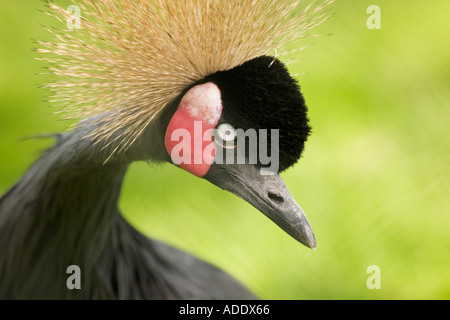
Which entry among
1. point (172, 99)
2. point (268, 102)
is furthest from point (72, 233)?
point (268, 102)

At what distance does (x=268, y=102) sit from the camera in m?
0.94

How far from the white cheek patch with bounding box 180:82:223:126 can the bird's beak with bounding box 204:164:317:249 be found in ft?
0.31

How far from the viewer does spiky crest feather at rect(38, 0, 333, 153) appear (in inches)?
40.2

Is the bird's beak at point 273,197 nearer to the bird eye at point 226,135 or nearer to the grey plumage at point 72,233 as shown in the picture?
the bird eye at point 226,135

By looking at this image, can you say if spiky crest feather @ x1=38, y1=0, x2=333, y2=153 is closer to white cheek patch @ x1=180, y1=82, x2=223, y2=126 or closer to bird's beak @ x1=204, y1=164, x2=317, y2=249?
white cheek patch @ x1=180, y1=82, x2=223, y2=126

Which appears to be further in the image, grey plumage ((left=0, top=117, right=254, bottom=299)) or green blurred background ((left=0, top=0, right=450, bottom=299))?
green blurred background ((left=0, top=0, right=450, bottom=299))

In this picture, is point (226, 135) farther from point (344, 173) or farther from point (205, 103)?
point (344, 173)

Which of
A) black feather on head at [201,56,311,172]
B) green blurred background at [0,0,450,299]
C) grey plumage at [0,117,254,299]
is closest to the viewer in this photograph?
black feather on head at [201,56,311,172]

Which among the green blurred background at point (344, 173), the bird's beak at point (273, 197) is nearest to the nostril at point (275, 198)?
the bird's beak at point (273, 197)

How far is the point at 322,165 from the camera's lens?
2.34 metres

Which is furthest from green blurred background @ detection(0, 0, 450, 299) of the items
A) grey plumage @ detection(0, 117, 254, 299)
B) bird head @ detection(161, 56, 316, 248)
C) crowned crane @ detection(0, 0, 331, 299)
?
bird head @ detection(161, 56, 316, 248)

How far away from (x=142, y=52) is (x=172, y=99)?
9 cm

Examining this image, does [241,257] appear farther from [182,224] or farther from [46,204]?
[46,204]

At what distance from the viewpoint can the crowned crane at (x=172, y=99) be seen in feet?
3.17
